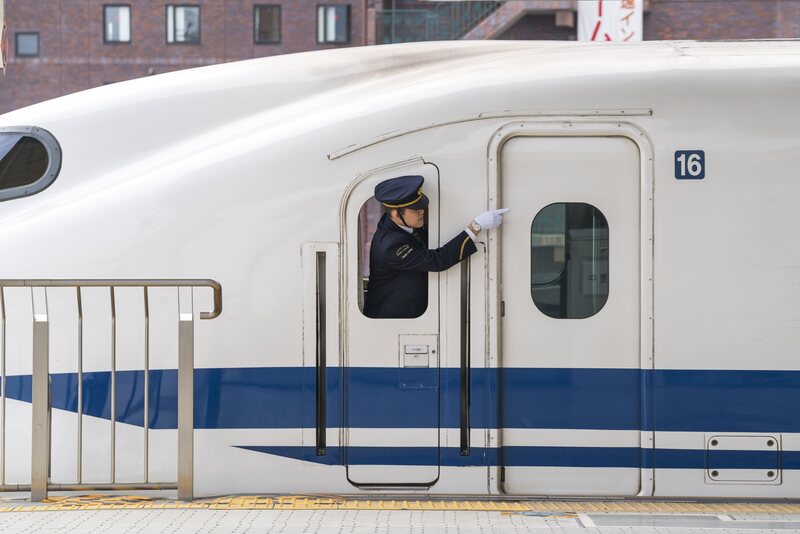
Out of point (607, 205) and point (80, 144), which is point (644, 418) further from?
point (80, 144)

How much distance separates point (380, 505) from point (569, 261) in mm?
1652

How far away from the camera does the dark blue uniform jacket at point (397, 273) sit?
5.97 meters

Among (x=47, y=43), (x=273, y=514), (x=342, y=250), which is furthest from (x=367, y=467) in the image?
(x=47, y=43)

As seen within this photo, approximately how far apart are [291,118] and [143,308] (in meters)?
1.32

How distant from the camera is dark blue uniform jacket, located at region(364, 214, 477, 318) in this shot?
A: 5969 mm

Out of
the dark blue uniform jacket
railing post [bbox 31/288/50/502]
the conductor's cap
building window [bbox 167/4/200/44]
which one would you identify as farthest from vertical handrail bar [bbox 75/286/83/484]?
building window [bbox 167/4/200/44]

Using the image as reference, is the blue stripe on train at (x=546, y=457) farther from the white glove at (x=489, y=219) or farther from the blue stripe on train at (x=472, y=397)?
the white glove at (x=489, y=219)

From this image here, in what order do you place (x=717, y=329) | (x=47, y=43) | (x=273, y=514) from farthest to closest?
(x=47, y=43) < (x=717, y=329) < (x=273, y=514)

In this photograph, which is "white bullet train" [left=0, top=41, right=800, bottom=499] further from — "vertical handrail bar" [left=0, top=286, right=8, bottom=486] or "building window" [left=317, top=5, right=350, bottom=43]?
"building window" [left=317, top=5, right=350, bottom=43]

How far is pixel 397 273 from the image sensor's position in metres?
6.04

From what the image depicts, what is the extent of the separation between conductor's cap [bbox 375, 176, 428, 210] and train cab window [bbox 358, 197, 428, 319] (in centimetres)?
12

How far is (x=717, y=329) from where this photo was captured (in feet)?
19.2

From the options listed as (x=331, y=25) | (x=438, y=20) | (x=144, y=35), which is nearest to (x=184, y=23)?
(x=144, y=35)

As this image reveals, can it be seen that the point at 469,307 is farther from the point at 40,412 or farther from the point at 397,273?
the point at 40,412
